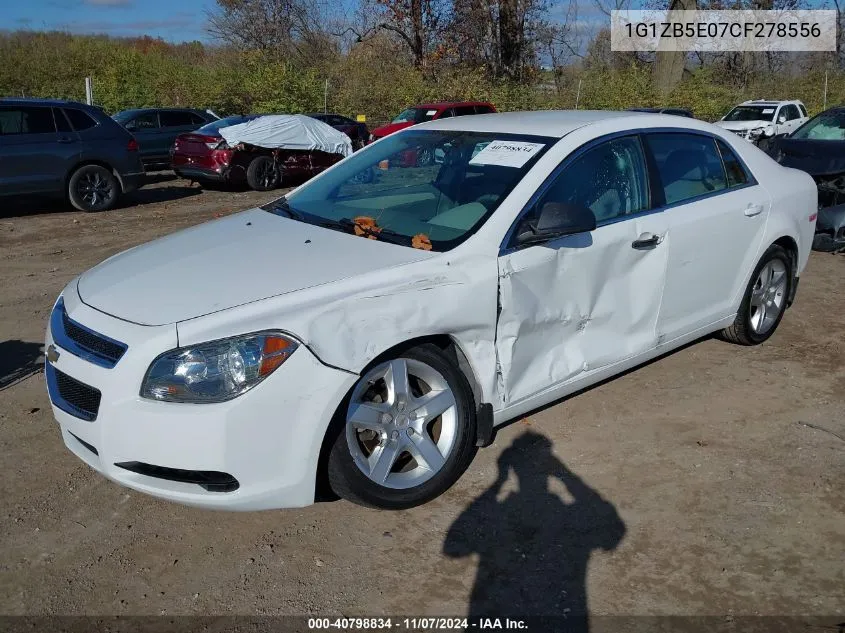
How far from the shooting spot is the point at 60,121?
38.1 feet

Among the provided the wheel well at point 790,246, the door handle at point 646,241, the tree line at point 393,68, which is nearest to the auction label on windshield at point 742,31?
the tree line at point 393,68

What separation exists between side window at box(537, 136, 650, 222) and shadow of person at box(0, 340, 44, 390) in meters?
3.42

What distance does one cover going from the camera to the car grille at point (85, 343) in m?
2.99

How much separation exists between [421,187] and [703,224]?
1630mm

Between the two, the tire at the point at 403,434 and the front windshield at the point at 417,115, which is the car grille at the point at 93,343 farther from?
the front windshield at the point at 417,115

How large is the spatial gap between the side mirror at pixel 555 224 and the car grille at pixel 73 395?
6.30 feet

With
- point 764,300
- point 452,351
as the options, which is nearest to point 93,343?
point 452,351

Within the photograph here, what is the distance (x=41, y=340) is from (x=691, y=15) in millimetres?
31634


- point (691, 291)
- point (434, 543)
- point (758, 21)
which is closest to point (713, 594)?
point (434, 543)

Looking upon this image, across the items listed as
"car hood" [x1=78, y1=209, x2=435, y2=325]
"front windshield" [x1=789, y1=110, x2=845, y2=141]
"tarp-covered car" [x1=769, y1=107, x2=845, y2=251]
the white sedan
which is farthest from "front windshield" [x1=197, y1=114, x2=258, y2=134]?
"car hood" [x1=78, y1=209, x2=435, y2=325]

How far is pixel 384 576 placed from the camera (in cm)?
299

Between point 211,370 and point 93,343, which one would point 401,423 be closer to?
point 211,370

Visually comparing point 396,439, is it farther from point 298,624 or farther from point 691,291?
Answer: point 691,291

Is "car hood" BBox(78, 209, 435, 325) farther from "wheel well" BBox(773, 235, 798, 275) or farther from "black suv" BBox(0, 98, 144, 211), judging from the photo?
"black suv" BBox(0, 98, 144, 211)
